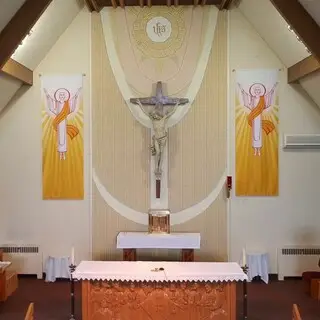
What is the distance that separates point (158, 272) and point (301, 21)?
3.00m

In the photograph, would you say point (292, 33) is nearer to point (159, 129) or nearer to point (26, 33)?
point (159, 129)

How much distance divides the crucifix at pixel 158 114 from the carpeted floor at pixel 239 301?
189cm

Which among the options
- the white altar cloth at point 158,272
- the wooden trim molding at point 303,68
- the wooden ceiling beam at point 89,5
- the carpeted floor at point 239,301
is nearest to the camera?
the white altar cloth at point 158,272

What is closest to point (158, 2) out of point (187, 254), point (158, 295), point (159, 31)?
point (159, 31)

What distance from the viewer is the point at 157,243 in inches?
248

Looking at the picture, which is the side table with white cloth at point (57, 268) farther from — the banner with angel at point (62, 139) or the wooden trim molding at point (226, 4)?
the wooden trim molding at point (226, 4)

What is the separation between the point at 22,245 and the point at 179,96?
3.13 metres

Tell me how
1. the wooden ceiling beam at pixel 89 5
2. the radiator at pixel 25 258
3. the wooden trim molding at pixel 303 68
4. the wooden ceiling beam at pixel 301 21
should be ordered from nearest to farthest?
the wooden ceiling beam at pixel 301 21 → the wooden trim molding at pixel 303 68 → the wooden ceiling beam at pixel 89 5 → the radiator at pixel 25 258

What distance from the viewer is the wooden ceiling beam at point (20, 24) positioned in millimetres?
5027

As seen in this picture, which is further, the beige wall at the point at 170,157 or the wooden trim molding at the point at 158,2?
the beige wall at the point at 170,157

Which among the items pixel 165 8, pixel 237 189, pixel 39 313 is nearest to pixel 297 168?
pixel 237 189

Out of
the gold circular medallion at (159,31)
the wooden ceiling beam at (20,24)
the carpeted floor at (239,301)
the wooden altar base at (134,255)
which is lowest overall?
the carpeted floor at (239,301)

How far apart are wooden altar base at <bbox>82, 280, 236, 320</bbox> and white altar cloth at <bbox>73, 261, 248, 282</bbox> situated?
0.07m

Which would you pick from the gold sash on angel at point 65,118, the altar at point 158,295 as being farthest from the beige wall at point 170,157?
the altar at point 158,295
